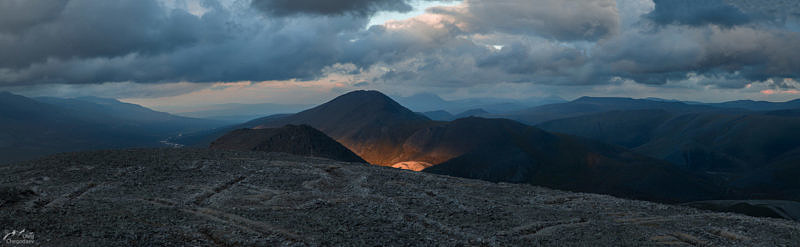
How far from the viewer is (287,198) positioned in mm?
28250

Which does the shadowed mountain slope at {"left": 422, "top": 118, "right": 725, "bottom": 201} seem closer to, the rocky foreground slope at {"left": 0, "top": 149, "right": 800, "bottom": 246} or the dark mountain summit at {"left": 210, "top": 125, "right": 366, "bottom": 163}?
the dark mountain summit at {"left": 210, "top": 125, "right": 366, "bottom": 163}

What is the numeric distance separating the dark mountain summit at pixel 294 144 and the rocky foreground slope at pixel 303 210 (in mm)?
72030

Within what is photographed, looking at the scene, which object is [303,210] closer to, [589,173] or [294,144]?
[294,144]

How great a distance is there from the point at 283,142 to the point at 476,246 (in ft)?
348

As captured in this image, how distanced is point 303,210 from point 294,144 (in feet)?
312

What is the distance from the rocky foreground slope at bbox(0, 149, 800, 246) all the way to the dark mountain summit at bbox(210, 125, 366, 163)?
7203 centimetres

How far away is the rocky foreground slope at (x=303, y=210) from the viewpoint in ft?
60.1

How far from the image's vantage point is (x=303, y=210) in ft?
82.1

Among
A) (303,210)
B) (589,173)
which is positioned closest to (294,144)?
(303,210)

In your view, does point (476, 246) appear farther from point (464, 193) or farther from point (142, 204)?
point (142, 204)

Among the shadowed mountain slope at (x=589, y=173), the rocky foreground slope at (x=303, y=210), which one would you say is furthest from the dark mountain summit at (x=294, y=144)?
the rocky foreground slope at (x=303, y=210)

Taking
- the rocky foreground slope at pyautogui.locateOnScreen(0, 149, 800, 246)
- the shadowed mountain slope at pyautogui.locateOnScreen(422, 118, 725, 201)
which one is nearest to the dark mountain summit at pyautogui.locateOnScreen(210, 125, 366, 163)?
the shadowed mountain slope at pyautogui.locateOnScreen(422, 118, 725, 201)

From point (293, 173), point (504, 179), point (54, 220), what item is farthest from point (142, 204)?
point (504, 179)

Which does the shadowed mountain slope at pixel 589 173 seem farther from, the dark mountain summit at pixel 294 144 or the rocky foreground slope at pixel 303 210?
the rocky foreground slope at pixel 303 210
